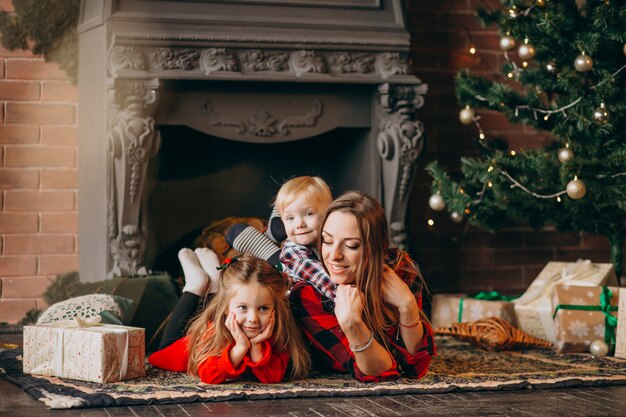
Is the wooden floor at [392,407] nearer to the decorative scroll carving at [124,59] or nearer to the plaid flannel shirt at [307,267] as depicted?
the plaid flannel shirt at [307,267]

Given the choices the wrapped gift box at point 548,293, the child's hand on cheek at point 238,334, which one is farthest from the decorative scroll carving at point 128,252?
the wrapped gift box at point 548,293

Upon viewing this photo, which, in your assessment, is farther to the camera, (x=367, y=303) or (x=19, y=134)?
(x=19, y=134)

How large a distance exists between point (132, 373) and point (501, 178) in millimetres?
1697

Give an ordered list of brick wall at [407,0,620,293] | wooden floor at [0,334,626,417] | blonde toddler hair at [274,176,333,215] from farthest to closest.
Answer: brick wall at [407,0,620,293], blonde toddler hair at [274,176,333,215], wooden floor at [0,334,626,417]

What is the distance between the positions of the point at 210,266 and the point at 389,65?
48.7 inches

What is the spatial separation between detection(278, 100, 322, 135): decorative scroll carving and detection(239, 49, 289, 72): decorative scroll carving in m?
0.21

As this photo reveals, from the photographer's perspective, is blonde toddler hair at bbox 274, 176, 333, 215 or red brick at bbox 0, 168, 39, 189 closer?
blonde toddler hair at bbox 274, 176, 333, 215

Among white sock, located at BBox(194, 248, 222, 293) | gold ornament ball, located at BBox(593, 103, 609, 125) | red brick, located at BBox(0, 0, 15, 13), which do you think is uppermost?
red brick, located at BBox(0, 0, 15, 13)

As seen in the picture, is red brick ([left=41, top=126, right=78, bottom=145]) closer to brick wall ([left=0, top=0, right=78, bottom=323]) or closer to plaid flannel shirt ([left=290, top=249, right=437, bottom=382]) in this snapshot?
brick wall ([left=0, top=0, right=78, bottom=323])

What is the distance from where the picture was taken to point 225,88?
3.57m

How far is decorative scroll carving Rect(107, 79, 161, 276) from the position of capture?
338 cm

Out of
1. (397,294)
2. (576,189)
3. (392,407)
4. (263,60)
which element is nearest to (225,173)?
(263,60)

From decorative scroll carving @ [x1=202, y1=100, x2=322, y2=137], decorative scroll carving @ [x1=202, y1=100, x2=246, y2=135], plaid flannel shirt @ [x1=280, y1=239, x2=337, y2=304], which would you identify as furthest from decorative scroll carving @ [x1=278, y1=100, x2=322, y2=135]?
plaid flannel shirt @ [x1=280, y1=239, x2=337, y2=304]

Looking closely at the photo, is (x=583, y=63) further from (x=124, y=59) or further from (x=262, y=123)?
(x=124, y=59)
